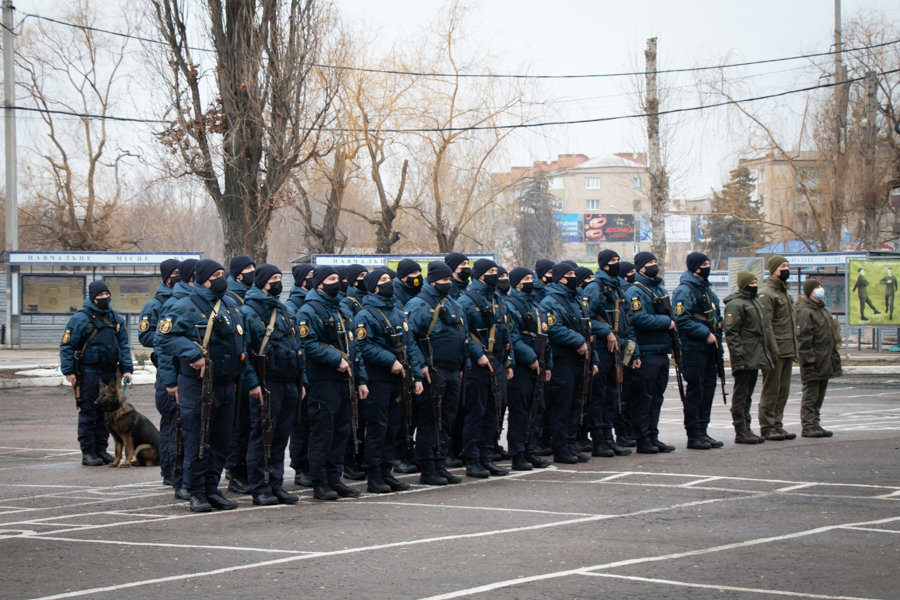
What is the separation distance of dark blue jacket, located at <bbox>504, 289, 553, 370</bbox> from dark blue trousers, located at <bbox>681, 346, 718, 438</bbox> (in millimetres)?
1907

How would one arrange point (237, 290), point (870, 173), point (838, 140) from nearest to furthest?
point (237, 290)
point (870, 173)
point (838, 140)

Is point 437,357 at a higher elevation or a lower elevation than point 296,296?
lower

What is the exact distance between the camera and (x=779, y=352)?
1307 cm

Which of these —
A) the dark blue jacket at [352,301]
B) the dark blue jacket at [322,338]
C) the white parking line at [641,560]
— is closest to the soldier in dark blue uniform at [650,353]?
the dark blue jacket at [352,301]

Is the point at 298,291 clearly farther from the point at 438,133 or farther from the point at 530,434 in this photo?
the point at 438,133

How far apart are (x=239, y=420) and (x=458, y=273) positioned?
2973 millimetres

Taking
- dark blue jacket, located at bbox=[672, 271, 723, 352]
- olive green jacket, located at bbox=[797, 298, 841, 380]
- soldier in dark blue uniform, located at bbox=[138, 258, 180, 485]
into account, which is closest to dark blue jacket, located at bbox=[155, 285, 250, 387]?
soldier in dark blue uniform, located at bbox=[138, 258, 180, 485]

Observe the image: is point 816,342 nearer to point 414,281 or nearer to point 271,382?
point 414,281

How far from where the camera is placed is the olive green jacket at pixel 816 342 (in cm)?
1335

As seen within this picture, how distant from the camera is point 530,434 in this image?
37.8ft

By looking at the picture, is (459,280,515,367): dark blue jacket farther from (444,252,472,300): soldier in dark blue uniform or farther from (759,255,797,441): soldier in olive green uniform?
(759,255,797,441): soldier in olive green uniform

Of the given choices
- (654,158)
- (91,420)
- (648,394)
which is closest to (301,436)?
→ (91,420)

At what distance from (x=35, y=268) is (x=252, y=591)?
2733 cm

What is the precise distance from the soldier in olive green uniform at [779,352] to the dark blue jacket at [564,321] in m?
2.51
